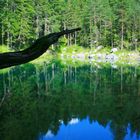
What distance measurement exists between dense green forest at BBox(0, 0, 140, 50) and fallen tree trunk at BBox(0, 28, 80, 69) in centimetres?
7304

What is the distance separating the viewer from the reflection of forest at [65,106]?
20.2 metres

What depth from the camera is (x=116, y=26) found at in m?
93.2

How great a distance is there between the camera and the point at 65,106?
25.9 m

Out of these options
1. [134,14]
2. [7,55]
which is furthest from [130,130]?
[134,14]

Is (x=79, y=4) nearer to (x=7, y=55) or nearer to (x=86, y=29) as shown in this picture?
(x=86, y=29)

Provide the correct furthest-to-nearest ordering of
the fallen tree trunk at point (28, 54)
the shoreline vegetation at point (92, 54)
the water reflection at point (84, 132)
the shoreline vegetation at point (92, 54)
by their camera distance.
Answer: the shoreline vegetation at point (92, 54), the shoreline vegetation at point (92, 54), the water reflection at point (84, 132), the fallen tree trunk at point (28, 54)

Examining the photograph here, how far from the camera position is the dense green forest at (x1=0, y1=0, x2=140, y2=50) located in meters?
76.8

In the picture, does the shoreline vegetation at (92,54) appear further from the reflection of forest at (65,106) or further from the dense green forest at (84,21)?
the reflection of forest at (65,106)

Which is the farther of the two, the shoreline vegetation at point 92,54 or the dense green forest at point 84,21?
the dense green forest at point 84,21

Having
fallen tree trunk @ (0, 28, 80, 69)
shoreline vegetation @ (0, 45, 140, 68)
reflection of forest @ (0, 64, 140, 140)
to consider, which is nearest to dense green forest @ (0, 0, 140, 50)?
shoreline vegetation @ (0, 45, 140, 68)

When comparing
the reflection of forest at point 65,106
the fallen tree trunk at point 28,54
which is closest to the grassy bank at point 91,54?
the reflection of forest at point 65,106

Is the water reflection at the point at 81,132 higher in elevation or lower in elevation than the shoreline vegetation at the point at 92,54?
lower

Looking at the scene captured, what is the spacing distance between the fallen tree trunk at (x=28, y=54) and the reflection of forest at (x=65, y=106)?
44.0ft

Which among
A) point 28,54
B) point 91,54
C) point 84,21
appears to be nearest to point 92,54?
point 91,54
